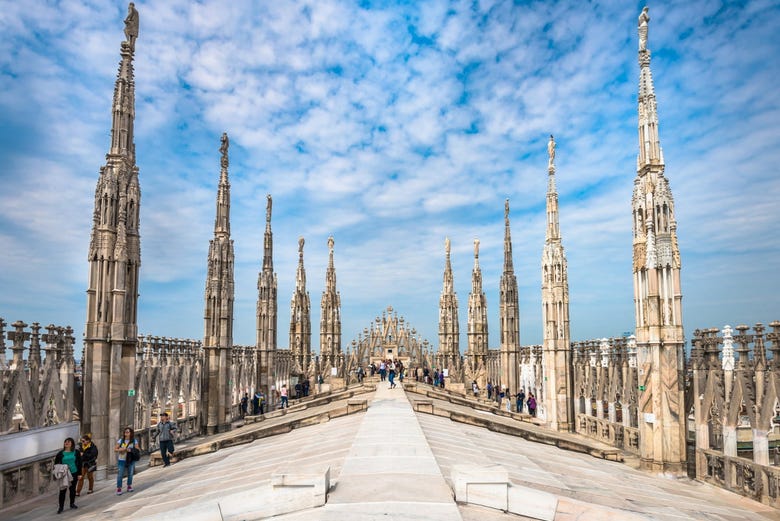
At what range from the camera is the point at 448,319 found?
2041 inches

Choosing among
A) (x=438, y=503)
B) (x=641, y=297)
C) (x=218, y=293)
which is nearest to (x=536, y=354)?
(x=641, y=297)

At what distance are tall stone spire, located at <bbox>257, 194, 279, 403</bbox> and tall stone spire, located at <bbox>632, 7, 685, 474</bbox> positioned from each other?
24821 millimetres

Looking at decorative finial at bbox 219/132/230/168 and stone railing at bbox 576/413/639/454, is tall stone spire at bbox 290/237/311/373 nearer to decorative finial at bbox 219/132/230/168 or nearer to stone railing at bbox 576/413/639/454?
decorative finial at bbox 219/132/230/168

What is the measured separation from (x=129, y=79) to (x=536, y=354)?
2683cm

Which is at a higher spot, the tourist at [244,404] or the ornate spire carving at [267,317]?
the ornate spire carving at [267,317]

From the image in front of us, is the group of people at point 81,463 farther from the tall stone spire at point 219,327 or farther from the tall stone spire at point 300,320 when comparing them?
the tall stone spire at point 300,320

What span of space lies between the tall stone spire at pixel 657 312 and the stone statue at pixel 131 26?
17.9 m

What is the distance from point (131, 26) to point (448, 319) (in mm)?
38064

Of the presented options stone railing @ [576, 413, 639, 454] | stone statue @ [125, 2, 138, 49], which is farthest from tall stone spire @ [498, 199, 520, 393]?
stone statue @ [125, 2, 138, 49]

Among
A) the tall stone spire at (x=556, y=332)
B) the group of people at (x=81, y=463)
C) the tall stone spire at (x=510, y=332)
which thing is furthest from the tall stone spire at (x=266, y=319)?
the group of people at (x=81, y=463)

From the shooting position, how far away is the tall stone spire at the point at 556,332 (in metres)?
26.8

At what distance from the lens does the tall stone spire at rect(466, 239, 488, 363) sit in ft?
155

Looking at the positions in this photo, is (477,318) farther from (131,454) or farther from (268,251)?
(131,454)

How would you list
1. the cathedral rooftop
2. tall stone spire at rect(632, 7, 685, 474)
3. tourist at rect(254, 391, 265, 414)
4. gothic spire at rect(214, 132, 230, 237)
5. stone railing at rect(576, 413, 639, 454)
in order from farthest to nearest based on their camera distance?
tourist at rect(254, 391, 265, 414) → gothic spire at rect(214, 132, 230, 237) → stone railing at rect(576, 413, 639, 454) → tall stone spire at rect(632, 7, 685, 474) → the cathedral rooftop
